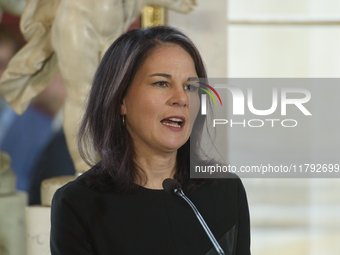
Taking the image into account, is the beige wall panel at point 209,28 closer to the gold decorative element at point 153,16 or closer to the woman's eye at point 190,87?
the gold decorative element at point 153,16

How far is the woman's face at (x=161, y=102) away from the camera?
1281mm

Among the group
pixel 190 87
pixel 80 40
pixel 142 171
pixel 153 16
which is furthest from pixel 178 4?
pixel 142 171

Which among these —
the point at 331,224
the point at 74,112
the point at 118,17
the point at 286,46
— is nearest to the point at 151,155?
the point at 74,112

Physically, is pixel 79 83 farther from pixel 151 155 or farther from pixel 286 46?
pixel 286 46

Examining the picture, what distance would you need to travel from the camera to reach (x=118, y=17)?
7.54 ft

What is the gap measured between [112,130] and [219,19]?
2.23 meters

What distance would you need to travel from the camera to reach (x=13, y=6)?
9.75ft

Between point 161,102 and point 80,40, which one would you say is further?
point 80,40

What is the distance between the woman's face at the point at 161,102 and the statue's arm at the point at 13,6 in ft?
6.43

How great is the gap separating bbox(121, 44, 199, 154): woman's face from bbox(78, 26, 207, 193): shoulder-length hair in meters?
0.03

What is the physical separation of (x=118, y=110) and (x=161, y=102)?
16 centimetres

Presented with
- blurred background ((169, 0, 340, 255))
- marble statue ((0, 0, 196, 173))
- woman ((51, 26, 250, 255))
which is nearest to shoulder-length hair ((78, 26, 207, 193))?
woman ((51, 26, 250, 255))

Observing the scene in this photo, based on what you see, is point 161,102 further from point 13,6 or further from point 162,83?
point 13,6

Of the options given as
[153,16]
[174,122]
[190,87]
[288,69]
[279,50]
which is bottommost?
[174,122]
